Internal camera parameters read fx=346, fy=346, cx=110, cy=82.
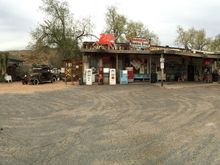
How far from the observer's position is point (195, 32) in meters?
71.5

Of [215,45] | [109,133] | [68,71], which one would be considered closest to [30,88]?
[68,71]

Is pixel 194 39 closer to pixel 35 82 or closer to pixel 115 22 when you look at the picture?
pixel 115 22

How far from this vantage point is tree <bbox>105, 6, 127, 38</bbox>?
186 feet

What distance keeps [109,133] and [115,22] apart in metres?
48.6

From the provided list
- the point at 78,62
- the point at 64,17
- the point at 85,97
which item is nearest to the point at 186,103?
the point at 85,97

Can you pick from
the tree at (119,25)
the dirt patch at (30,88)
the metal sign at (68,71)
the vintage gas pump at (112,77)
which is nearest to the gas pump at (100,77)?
the vintage gas pump at (112,77)

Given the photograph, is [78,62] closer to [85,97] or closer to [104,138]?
[85,97]

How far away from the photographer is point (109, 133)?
9.79 metres

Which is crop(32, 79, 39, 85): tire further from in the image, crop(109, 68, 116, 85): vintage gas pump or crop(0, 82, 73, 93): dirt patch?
crop(109, 68, 116, 85): vintage gas pump

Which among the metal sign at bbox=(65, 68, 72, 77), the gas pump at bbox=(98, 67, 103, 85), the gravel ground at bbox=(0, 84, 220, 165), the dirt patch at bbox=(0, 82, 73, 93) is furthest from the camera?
the metal sign at bbox=(65, 68, 72, 77)

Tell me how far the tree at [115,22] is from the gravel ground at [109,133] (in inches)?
1633

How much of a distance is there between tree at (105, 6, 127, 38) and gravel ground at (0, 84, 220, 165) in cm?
4148

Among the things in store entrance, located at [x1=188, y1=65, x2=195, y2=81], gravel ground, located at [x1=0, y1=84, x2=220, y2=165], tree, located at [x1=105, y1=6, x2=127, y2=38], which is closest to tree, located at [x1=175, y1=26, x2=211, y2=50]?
tree, located at [x1=105, y1=6, x2=127, y2=38]

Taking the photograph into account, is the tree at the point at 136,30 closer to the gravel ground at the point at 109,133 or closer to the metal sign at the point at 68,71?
the metal sign at the point at 68,71
